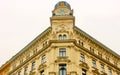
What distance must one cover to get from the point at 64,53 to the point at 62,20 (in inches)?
277

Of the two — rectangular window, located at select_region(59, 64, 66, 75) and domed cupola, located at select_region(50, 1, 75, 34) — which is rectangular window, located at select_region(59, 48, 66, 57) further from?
domed cupola, located at select_region(50, 1, 75, 34)

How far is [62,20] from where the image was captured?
6300 cm

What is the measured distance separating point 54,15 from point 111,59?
53.1 feet

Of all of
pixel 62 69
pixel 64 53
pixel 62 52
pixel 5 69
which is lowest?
pixel 62 69

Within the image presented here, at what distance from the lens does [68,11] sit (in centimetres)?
6425

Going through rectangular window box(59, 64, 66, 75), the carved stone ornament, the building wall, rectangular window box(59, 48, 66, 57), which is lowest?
rectangular window box(59, 64, 66, 75)

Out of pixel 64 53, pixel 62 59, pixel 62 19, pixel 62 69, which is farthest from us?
pixel 62 19

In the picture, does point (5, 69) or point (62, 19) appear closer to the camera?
point (62, 19)

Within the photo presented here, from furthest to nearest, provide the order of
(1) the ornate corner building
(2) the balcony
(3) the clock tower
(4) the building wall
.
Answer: (4) the building wall → (3) the clock tower → (1) the ornate corner building → (2) the balcony

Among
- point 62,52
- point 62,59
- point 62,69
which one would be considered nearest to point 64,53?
point 62,52

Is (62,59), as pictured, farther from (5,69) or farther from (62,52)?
(5,69)

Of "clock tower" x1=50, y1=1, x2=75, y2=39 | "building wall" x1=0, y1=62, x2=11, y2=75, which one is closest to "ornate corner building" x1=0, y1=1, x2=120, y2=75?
"clock tower" x1=50, y1=1, x2=75, y2=39

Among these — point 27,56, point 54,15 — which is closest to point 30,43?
point 27,56

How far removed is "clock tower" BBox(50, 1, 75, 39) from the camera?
61875 millimetres
